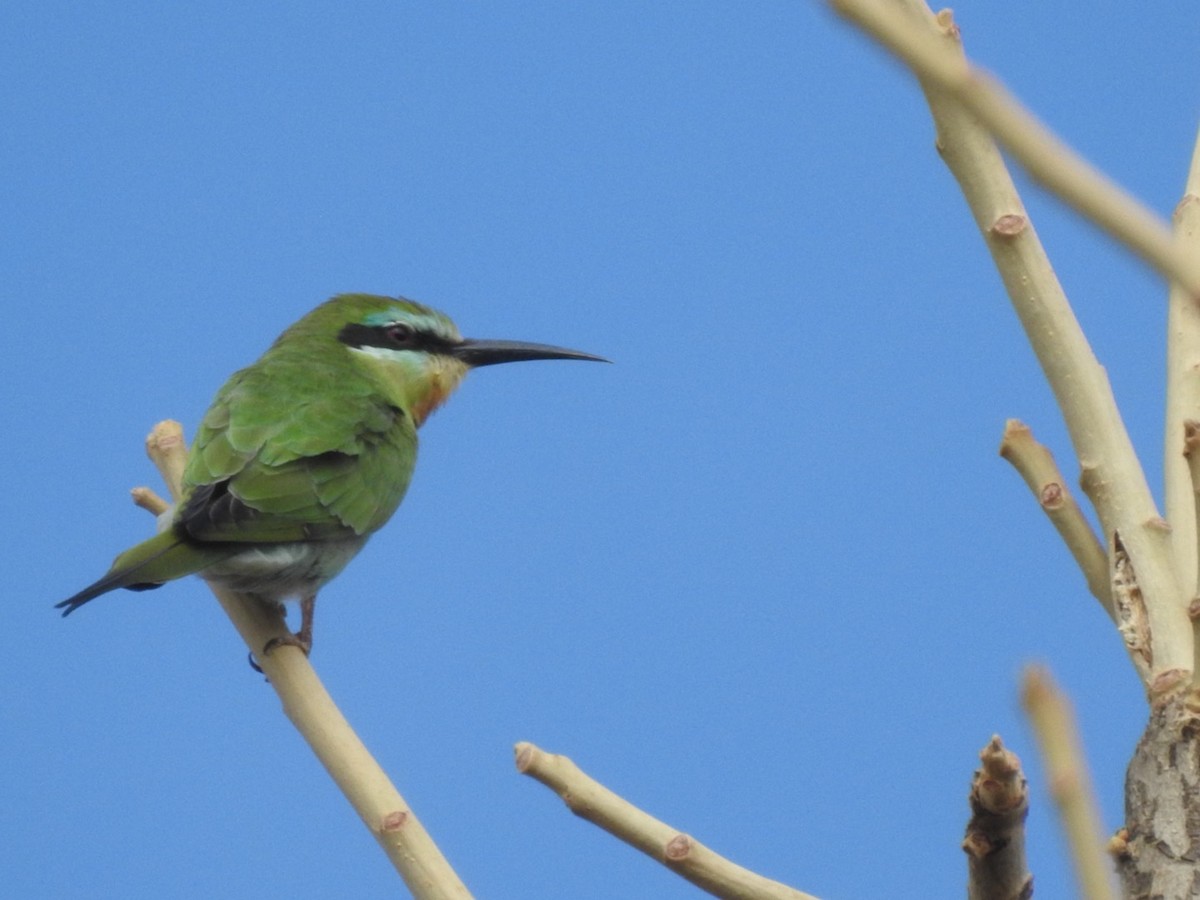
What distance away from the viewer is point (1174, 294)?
172 centimetres

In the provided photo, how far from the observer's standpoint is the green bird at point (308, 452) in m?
2.54

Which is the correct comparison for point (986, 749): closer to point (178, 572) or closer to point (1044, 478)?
point (1044, 478)

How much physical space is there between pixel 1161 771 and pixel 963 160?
613mm

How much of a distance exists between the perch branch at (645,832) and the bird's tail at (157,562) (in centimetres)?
126

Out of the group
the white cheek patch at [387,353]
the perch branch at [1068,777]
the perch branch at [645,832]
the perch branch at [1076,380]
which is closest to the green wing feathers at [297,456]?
the white cheek patch at [387,353]

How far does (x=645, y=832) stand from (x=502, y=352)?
7.83 ft

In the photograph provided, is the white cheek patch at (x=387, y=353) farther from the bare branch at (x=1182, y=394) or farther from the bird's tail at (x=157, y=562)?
the bare branch at (x=1182, y=394)

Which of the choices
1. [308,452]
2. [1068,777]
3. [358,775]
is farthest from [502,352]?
[1068,777]

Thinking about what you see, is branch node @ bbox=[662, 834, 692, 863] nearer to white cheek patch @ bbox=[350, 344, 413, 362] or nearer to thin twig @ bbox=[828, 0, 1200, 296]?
thin twig @ bbox=[828, 0, 1200, 296]

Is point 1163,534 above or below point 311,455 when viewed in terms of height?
below

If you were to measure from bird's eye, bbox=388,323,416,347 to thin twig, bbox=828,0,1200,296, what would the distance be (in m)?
3.09

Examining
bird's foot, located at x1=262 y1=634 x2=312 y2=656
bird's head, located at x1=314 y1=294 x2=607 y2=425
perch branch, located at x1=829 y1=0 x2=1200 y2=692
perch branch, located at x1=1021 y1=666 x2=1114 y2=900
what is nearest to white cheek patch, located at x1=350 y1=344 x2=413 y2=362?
bird's head, located at x1=314 y1=294 x2=607 y2=425

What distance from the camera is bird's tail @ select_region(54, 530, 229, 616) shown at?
2396 millimetres

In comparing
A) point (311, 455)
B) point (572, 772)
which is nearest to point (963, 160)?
point (572, 772)
